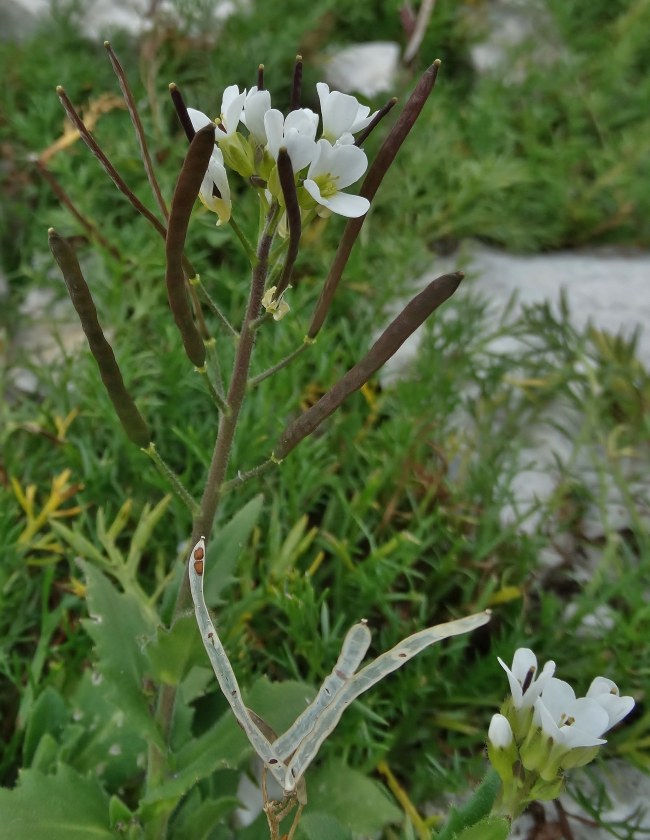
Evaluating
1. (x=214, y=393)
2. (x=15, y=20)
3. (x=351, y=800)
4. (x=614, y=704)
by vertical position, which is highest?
(x=15, y=20)

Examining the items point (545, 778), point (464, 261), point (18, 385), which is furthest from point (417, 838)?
point (464, 261)

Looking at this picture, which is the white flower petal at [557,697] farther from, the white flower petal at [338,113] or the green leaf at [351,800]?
the white flower petal at [338,113]

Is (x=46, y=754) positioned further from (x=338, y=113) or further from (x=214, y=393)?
(x=338, y=113)

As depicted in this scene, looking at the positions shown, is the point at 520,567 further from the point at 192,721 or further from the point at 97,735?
the point at 97,735

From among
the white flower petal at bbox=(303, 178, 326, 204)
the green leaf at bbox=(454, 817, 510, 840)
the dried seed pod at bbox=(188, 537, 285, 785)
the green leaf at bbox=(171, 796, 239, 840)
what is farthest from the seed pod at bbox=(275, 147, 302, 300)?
the green leaf at bbox=(171, 796, 239, 840)

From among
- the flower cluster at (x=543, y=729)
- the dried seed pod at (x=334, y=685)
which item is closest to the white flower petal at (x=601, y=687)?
the flower cluster at (x=543, y=729)

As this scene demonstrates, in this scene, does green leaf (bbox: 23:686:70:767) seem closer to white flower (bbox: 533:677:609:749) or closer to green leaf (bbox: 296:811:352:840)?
green leaf (bbox: 296:811:352:840)

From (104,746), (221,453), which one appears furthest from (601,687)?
(104,746)
